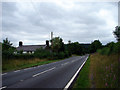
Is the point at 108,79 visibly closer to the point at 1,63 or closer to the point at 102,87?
the point at 102,87

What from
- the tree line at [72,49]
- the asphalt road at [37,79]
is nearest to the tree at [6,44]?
the tree line at [72,49]

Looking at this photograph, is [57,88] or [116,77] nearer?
[116,77]

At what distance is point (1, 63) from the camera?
17.2m

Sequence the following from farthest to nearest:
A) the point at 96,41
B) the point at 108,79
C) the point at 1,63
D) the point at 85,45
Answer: the point at 1,63 < the point at 108,79 < the point at 85,45 < the point at 96,41

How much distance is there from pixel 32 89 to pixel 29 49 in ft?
204

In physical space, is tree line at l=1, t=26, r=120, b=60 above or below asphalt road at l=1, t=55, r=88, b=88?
above

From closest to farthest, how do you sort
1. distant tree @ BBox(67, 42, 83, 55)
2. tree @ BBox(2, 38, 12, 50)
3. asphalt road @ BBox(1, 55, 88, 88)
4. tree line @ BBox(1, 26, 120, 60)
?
tree line @ BBox(1, 26, 120, 60), distant tree @ BBox(67, 42, 83, 55), asphalt road @ BBox(1, 55, 88, 88), tree @ BBox(2, 38, 12, 50)

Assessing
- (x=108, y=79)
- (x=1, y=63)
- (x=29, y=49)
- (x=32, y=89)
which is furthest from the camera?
(x=29, y=49)

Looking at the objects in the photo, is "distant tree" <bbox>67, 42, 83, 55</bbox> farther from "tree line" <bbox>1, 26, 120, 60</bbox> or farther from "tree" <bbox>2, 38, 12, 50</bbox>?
"tree" <bbox>2, 38, 12, 50</bbox>

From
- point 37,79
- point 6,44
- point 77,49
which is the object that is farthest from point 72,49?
point 6,44

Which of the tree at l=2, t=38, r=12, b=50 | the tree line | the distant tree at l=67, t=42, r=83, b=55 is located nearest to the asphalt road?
the distant tree at l=67, t=42, r=83, b=55

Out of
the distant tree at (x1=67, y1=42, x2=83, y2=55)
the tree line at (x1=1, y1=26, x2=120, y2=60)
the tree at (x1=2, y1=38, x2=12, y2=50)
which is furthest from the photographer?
the tree at (x1=2, y1=38, x2=12, y2=50)

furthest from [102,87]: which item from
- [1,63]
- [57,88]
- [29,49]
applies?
[29,49]

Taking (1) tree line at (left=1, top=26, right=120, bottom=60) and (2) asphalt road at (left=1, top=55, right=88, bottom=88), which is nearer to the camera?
(1) tree line at (left=1, top=26, right=120, bottom=60)
